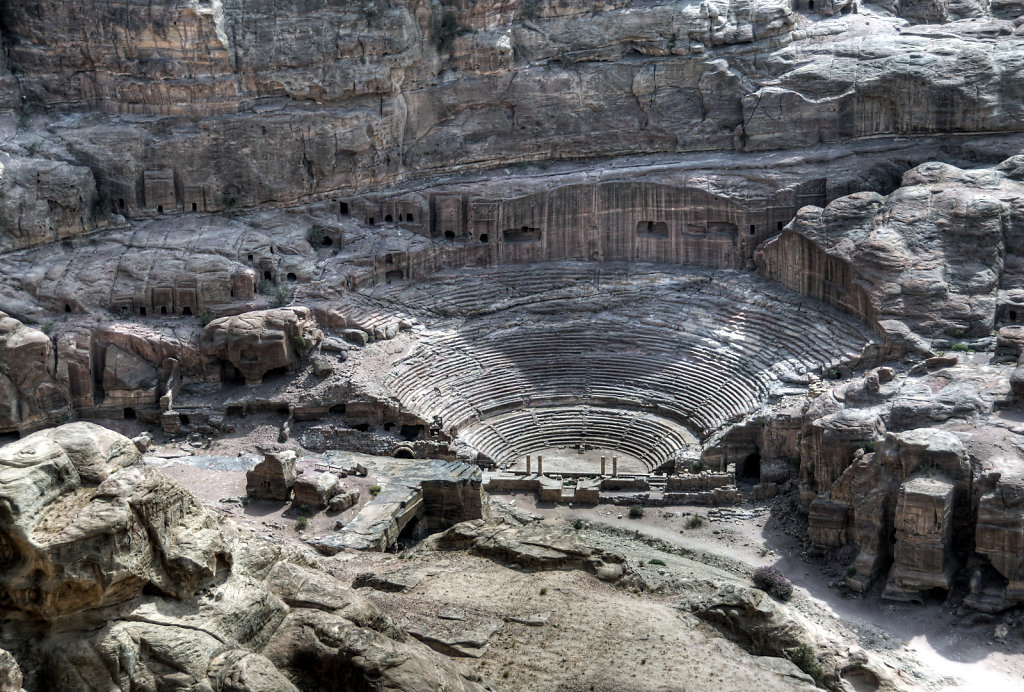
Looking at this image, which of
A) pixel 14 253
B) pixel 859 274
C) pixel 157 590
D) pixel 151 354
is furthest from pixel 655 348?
pixel 157 590

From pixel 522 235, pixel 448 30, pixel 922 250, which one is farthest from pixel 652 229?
pixel 448 30

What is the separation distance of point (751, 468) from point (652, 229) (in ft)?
39.3

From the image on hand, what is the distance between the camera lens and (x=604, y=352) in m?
42.3

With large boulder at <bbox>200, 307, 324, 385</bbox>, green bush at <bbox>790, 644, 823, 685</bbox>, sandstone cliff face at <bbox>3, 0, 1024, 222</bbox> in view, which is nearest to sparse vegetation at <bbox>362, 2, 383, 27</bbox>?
sandstone cliff face at <bbox>3, 0, 1024, 222</bbox>

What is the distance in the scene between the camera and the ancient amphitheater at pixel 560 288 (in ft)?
99.0

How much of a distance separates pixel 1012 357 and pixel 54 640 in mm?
29093

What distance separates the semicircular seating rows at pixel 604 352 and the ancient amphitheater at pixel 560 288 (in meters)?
0.13

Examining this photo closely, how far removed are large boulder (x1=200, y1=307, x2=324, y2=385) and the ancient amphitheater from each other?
0.13 m

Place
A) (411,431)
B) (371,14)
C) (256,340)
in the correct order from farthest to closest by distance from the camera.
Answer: (371,14) < (256,340) < (411,431)

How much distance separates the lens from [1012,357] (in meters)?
35.3

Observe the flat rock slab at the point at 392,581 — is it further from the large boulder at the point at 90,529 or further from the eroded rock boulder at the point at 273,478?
the eroded rock boulder at the point at 273,478

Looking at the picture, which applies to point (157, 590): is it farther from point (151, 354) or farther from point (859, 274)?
point (859, 274)

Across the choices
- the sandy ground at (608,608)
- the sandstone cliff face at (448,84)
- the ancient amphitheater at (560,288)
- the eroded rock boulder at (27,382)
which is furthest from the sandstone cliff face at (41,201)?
the sandy ground at (608,608)

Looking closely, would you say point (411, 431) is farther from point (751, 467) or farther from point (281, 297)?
point (751, 467)
